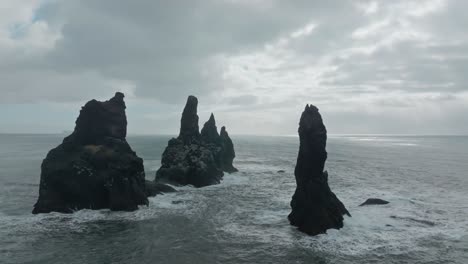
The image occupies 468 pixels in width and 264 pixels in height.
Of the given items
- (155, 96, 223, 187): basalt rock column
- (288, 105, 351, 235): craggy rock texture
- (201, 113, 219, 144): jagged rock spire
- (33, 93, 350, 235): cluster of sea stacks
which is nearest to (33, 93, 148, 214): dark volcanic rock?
→ (33, 93, 350, 235): cluster of sea stacks

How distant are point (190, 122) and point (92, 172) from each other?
110 ft

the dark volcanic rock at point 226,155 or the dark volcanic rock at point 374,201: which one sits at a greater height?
the dark volcanic rock at point 226,155

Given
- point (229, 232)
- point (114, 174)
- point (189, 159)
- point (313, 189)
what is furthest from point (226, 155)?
point (229, 232)

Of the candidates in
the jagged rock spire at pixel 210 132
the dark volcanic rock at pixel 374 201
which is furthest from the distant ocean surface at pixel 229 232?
the jagged rock spire at pixel 210 132

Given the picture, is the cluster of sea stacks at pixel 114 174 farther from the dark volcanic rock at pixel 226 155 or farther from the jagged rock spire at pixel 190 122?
the dark volcanic rock at pixel 226 155

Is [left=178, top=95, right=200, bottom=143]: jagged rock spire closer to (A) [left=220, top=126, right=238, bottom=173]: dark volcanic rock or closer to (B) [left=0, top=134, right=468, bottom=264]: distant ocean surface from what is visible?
(B) [left=0, top=134, right=468, bottom=264]: distant ocean surface

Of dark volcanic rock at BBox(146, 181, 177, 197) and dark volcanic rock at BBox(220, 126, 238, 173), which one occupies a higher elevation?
dark volcanic rock at BBox(220, 126, 238, 173)

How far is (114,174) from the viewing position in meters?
51.5

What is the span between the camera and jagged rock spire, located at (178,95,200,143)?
80.5 metres

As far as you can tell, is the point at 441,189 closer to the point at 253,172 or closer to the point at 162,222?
the point at 253,172

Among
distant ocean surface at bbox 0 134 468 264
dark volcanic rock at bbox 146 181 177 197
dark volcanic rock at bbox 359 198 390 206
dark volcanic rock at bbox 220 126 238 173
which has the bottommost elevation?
distant ocean surface at bbox 0 134 468 264

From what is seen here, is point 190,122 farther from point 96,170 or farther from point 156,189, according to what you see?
point 96,170

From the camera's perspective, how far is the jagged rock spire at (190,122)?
3169 inches

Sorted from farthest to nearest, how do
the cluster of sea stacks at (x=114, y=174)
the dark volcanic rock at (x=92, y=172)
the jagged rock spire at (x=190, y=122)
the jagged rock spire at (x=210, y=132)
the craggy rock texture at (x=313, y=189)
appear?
the jagged rock spire at (x=210, y=132), the jagged rock spire at (x=190, y=122), the dark volcanic rock at (x=92, y=172), the cluster of sea stacks at (x=114, y=174), the craggy rock texture at (x=313, y=189)
